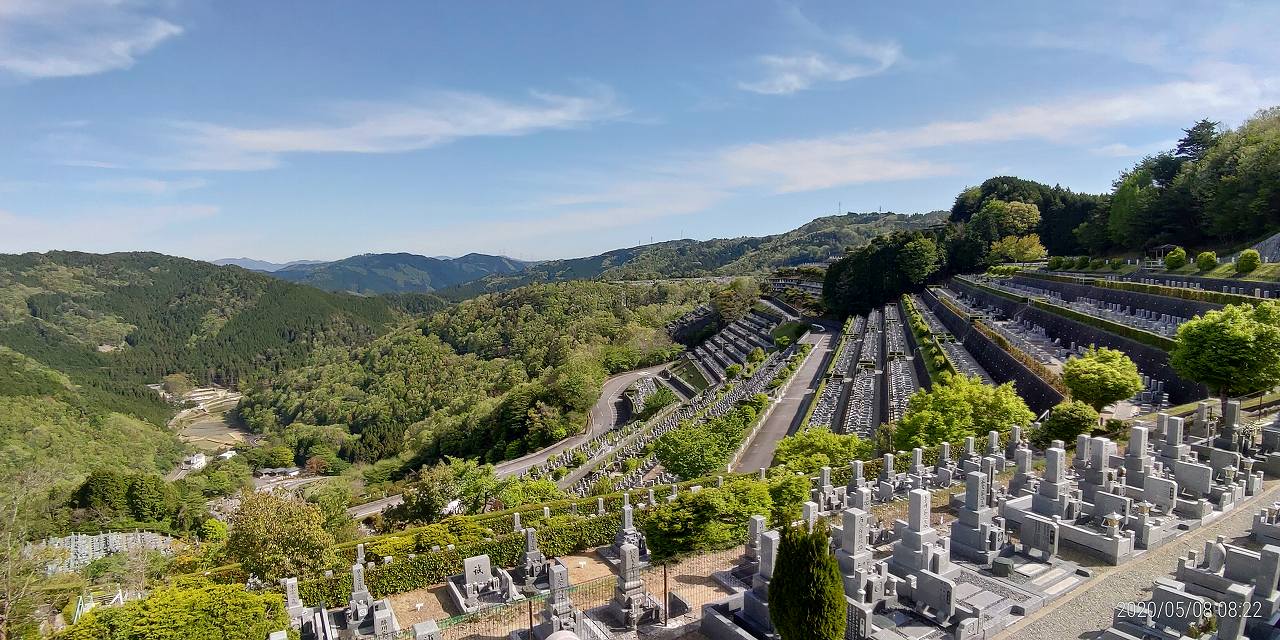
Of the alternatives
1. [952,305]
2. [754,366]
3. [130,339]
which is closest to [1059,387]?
[952,305]

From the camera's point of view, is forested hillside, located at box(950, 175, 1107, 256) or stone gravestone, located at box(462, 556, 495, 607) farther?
forested hillside, located at box(950, 175, 1107, 256)

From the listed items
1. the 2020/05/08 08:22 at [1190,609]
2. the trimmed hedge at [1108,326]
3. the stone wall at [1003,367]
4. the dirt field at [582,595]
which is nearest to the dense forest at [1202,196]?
the trimmed hedge at [1108,326]

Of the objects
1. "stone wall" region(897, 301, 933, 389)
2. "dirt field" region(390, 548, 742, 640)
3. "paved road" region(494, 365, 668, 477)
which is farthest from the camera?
"paved road" region(494, 365, 668, 477)

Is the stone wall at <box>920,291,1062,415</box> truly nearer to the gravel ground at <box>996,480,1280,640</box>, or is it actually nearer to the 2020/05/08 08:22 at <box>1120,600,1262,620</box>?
the gravel ground at <box>996,480,1280,640</box>

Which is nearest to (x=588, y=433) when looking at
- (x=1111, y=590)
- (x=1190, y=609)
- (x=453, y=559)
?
(x=453, y=559)

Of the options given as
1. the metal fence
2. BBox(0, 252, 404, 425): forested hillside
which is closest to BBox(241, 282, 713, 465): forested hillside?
BBox(0, 252, 404, 425): forested hillside

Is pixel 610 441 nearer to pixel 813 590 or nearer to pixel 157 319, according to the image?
pixel 813 590
